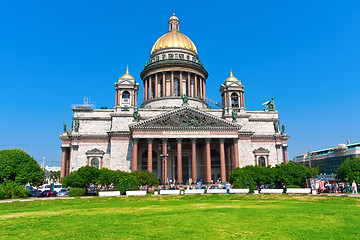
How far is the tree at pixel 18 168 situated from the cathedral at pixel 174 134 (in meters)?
12.2

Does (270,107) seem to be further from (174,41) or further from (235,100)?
(174,41)

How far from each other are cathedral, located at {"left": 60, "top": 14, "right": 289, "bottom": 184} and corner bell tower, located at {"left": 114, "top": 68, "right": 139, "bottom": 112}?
196 mm

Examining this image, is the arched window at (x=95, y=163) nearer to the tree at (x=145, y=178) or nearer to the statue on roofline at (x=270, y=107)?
the tree at (x=145, y=178)

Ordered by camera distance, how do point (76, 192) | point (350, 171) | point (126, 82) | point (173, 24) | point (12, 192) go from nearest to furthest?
point (12, 192)
point (76, 192)
point (350, 171)
point (126, 82)
point (173, 24)

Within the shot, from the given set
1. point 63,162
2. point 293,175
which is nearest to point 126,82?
point 63,162

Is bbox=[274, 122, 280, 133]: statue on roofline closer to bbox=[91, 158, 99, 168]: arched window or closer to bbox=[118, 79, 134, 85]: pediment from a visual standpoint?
bbox=[118, 79, 134, 85]: pediment

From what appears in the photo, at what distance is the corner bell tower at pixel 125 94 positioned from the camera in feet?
183

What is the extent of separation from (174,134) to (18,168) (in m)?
24.0

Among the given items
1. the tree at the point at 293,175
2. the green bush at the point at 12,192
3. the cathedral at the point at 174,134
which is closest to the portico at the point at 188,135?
the cathedral at the point at 174,134

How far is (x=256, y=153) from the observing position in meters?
55.8

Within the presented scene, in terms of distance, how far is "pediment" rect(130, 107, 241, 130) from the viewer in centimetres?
4906

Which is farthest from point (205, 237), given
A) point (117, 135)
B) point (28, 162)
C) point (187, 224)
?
point (117, 135)

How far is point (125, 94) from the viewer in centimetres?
5728

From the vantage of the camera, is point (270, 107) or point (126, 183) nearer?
point (126, 183)
